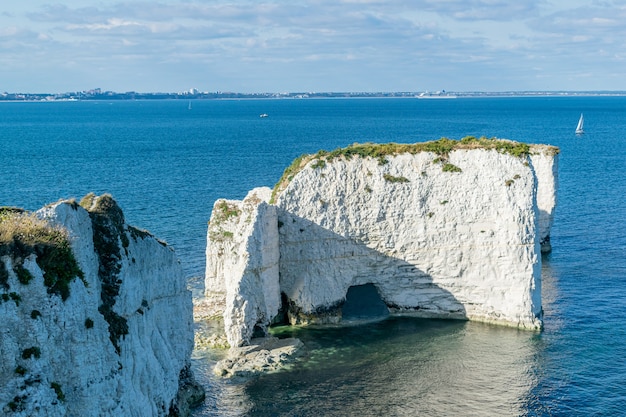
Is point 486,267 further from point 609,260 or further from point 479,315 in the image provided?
point 609,260

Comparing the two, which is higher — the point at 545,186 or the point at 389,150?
the point at 389,150

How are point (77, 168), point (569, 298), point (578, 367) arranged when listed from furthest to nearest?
point (77, 168), point (569, 298), point (578, 367)

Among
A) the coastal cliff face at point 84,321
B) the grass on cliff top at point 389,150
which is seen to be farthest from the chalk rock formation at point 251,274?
the coastal cliff face at point 84,321

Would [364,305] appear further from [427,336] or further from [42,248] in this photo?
[42,248]

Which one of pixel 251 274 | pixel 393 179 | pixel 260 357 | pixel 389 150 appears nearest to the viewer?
pixel 260 357

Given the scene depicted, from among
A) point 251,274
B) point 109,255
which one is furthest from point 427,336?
point 109,255

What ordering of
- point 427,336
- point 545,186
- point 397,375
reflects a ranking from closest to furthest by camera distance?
point 397,375, point 427,336, point 545,186

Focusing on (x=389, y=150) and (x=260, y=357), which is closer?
(x=260, y=357)

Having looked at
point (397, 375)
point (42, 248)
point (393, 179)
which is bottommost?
point (397, 375)

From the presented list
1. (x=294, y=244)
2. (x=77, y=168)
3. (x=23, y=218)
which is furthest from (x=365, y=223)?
(x=77, y=168)
